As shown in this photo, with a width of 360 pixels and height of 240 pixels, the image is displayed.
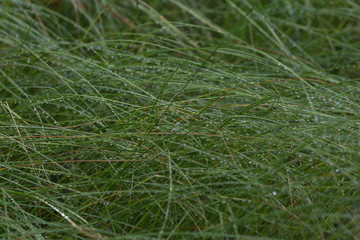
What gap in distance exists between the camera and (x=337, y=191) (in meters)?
1.13

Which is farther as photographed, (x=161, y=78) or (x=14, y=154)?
→ (x=161, y=78)

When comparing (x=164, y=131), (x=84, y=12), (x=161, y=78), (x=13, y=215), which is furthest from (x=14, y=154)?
(x=84, y=12)

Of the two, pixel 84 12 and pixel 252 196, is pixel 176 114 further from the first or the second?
pixel 84 12

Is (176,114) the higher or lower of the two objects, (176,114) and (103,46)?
the lower

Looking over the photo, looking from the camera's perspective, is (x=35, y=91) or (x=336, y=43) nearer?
(x=35, y=91)

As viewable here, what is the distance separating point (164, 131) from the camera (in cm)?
136

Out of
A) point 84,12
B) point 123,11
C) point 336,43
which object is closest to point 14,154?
point 84,12

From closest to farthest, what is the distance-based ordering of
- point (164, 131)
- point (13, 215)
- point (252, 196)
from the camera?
1. point (252, 196)
2. point (13, 215)
3. point (164, 131)

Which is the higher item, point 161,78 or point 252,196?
point 161,78

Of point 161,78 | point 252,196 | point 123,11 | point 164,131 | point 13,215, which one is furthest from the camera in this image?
point 123,11

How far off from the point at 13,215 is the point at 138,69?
81 cm

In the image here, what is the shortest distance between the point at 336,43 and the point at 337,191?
1309mm

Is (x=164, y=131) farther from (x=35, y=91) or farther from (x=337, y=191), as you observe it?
(x=35, y=91)

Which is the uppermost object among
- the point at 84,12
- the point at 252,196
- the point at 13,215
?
the point at 84,12
